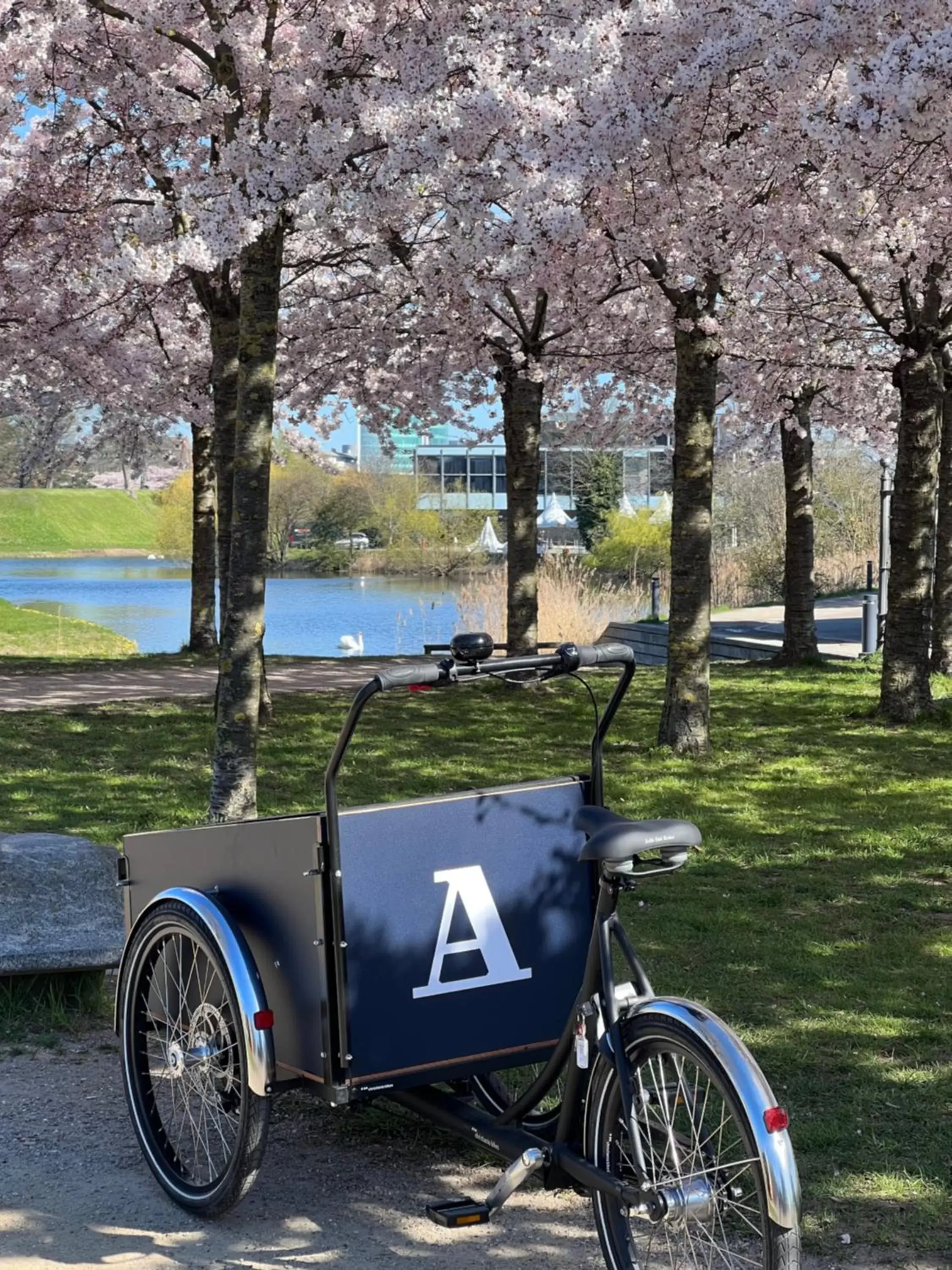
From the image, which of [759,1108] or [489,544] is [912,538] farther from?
[489,544]

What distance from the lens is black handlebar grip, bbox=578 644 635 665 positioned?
3611 mm

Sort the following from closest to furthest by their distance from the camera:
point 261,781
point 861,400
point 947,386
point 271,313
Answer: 1. point 271,313
2. point 261,781
3. point 947,386
4. point 861,400

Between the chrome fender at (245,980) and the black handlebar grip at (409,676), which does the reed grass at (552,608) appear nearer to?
the chrome fender at (245,980)

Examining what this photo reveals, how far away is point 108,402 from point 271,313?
1462 centimetres

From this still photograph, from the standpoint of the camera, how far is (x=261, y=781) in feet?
34.1

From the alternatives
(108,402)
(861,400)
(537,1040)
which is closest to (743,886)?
(537,1040)

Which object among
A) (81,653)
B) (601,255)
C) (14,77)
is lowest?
(81,653)

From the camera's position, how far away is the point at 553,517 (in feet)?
165

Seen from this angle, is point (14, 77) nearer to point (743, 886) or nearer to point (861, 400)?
point (743, 886)

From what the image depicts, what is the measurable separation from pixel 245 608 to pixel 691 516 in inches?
162

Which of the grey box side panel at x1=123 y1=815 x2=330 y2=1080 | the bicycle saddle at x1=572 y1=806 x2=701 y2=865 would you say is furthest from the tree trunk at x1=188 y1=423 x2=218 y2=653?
the bicycle saddle at x1=572 y1=806 x2=701 y2=865

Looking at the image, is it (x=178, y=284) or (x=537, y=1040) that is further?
(x=178, y=284)

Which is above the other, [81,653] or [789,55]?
[789,55]

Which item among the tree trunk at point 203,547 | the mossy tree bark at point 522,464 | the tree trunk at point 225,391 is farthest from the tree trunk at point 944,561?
the tree trunk at point 203,547
